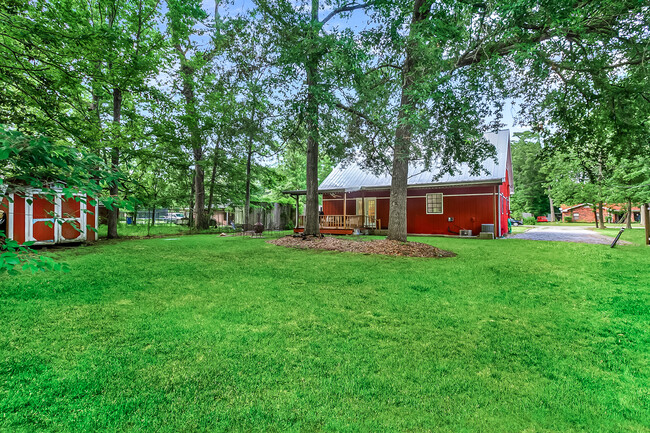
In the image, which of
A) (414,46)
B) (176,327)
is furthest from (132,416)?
(414,46)

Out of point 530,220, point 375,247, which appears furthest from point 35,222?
point 530,220

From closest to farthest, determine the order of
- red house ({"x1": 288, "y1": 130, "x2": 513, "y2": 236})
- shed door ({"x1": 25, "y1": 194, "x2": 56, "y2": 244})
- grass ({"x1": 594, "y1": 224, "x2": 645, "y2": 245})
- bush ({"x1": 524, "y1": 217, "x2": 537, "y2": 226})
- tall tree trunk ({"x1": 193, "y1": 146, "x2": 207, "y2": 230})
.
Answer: shed door ({"x1": 25, "y1": 194, "x2": 56, "y2": 244}) → grass ({"x1": 594, "y1": 224, "x2": 645, "y2": 245}) → red house ({"x1": 288, "y1": 130, "x2": 513, "y2": 236}) → tall tree trunk ({"x1": 193, "y1": 146, "x2": 207, "y2": 230}) → bush ({"x1": 524, "y1": 217, "x2": 537, "y2": 226})

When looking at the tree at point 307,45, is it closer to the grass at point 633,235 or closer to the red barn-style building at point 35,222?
the red barn-style building at point 35,222

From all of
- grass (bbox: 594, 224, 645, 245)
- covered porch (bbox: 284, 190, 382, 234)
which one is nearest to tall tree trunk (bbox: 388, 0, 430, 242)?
covered porch (bbox: 284, 190, 382, 234)

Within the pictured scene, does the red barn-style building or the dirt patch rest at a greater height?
the red barn-style building

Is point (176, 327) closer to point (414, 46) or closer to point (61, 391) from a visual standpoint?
point (61, 391)

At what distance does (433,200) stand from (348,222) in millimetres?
4919

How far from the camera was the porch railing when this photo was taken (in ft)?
53.2

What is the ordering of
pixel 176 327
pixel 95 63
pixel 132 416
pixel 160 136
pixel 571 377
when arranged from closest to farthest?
pixel 132 416 < pixel 571 377 < pixel 176 327 < pixel 95 63 < pixel 160 136

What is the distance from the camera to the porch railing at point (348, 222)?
16219 mm

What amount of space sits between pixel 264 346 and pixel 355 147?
9614 mm

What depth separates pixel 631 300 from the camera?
408 centimetres

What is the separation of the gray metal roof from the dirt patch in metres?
3.90

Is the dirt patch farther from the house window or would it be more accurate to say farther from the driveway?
the driveway
